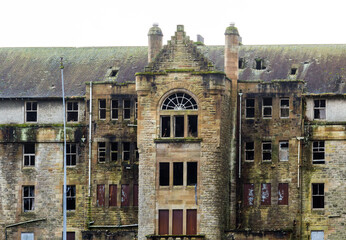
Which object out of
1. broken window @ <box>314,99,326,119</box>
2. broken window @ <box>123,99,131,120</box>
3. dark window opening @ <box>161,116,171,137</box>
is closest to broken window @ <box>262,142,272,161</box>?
broken window @ <box>314,99,326,119</box>

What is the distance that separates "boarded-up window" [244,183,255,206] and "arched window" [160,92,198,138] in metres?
7.06

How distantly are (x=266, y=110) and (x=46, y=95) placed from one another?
1683 cm

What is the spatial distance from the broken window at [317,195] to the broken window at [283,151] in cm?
284

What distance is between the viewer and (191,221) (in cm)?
7319

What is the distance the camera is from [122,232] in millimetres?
76938

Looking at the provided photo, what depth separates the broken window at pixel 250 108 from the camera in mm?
78438

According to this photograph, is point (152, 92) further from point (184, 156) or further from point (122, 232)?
point (122, 232)

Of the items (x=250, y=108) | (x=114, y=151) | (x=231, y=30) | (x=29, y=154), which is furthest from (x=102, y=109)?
(x=231, y=30)

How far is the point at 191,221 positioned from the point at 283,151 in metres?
9.40

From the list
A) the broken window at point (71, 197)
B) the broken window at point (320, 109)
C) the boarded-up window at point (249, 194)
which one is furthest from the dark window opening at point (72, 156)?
the broken window at point (320, 109)

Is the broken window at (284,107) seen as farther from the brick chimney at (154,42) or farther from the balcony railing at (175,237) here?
the balcony railing at (175,237)

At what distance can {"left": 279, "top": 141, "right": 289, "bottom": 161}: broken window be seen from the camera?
77688 mm

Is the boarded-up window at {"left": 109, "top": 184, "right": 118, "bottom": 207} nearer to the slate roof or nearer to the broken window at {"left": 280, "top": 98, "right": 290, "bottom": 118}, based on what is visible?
the slate roof

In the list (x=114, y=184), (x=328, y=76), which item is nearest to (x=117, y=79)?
(x=114, y=184)
